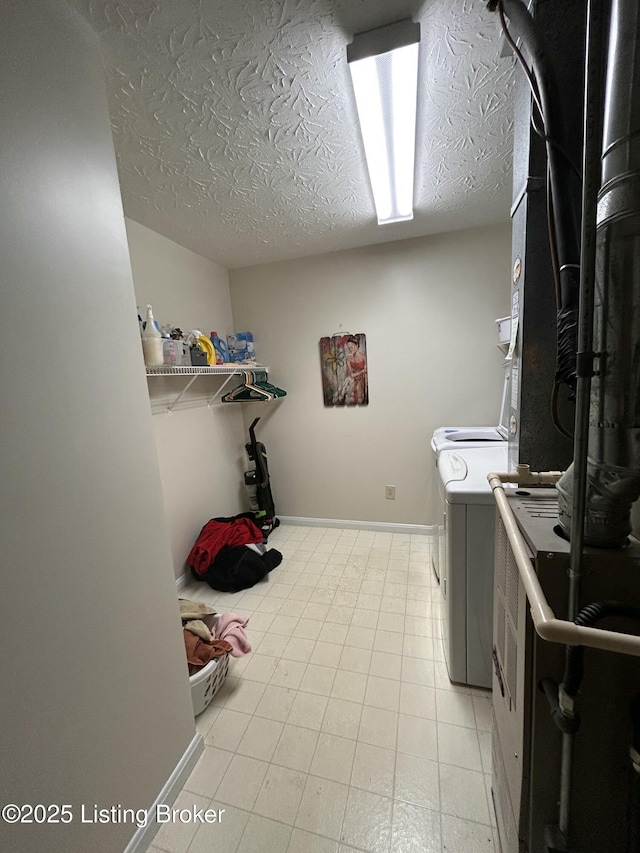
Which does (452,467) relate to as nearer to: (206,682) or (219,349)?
(206,682)

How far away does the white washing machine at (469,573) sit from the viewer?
1360mm

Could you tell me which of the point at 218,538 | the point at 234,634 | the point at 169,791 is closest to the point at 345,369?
the point at 218,538

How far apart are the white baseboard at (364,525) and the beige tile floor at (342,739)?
768 millimetres

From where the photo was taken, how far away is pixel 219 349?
2588mm

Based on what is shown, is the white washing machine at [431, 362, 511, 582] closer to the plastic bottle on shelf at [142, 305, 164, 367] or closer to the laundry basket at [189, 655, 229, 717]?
the laundry basket at [189, 655, 229, 717]

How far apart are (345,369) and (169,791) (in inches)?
99.8

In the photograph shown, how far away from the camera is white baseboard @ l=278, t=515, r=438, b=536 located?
9.43 feet

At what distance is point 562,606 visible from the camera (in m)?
0.67

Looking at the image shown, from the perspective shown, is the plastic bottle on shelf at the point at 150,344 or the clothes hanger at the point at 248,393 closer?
the plastic bottle on shelf at the point at 150,344

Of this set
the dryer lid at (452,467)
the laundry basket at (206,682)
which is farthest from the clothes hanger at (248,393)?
the laundry basket at (206,682)

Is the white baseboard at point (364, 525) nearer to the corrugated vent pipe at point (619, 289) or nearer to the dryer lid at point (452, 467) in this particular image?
the dryer lid at point (452, 467)

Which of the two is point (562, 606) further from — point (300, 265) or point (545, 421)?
point (300, 265)

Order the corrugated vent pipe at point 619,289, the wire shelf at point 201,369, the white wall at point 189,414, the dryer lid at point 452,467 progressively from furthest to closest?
the white wall at point 189,414
the wire shelf at point 201,369
the dryer lid at point 452,467
the corrugated vent pipe at point 619,289

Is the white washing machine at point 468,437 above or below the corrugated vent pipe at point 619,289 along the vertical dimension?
below
